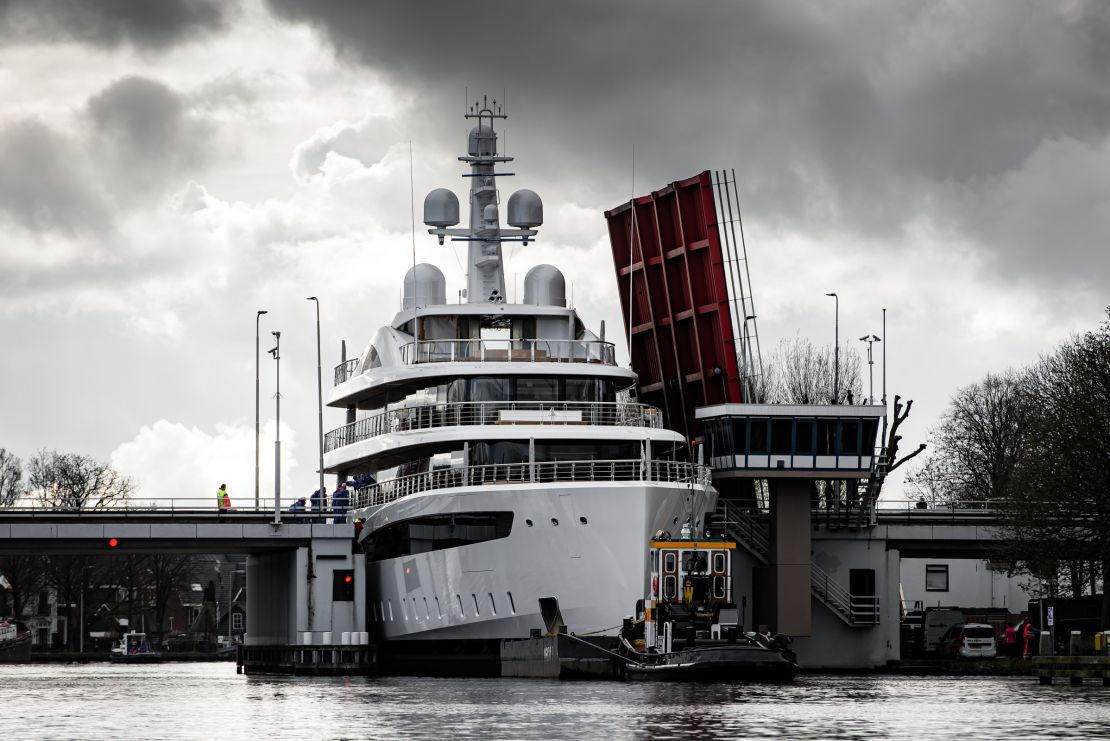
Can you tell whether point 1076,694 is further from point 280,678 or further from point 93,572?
point 93,572

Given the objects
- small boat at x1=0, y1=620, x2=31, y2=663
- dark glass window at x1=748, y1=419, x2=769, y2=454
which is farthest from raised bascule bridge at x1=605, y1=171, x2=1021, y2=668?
small boat at x1=0, y1=620, x2=31, y2=663

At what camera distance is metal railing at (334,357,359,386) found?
67.1m

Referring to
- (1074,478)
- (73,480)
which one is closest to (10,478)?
(73,480)

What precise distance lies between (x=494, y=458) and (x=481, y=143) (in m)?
15.8

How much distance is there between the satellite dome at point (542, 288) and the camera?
67.0m

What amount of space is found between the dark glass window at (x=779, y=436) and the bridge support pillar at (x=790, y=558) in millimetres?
1321

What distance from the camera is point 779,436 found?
63.3 meters

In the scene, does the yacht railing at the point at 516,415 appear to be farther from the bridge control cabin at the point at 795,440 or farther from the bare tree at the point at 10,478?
the bare tree at the point at 10,478

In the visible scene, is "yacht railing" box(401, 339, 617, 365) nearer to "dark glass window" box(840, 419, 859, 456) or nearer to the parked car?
"dark glass window" box(840, 419, 859, 456)

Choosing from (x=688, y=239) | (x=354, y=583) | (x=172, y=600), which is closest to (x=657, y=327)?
(x=688, y=239)

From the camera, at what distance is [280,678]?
57.8m

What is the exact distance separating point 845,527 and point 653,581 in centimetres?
2162

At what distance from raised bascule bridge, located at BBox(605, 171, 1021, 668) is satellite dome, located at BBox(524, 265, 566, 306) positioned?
255cm

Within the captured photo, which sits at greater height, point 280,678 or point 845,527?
point 845,527
